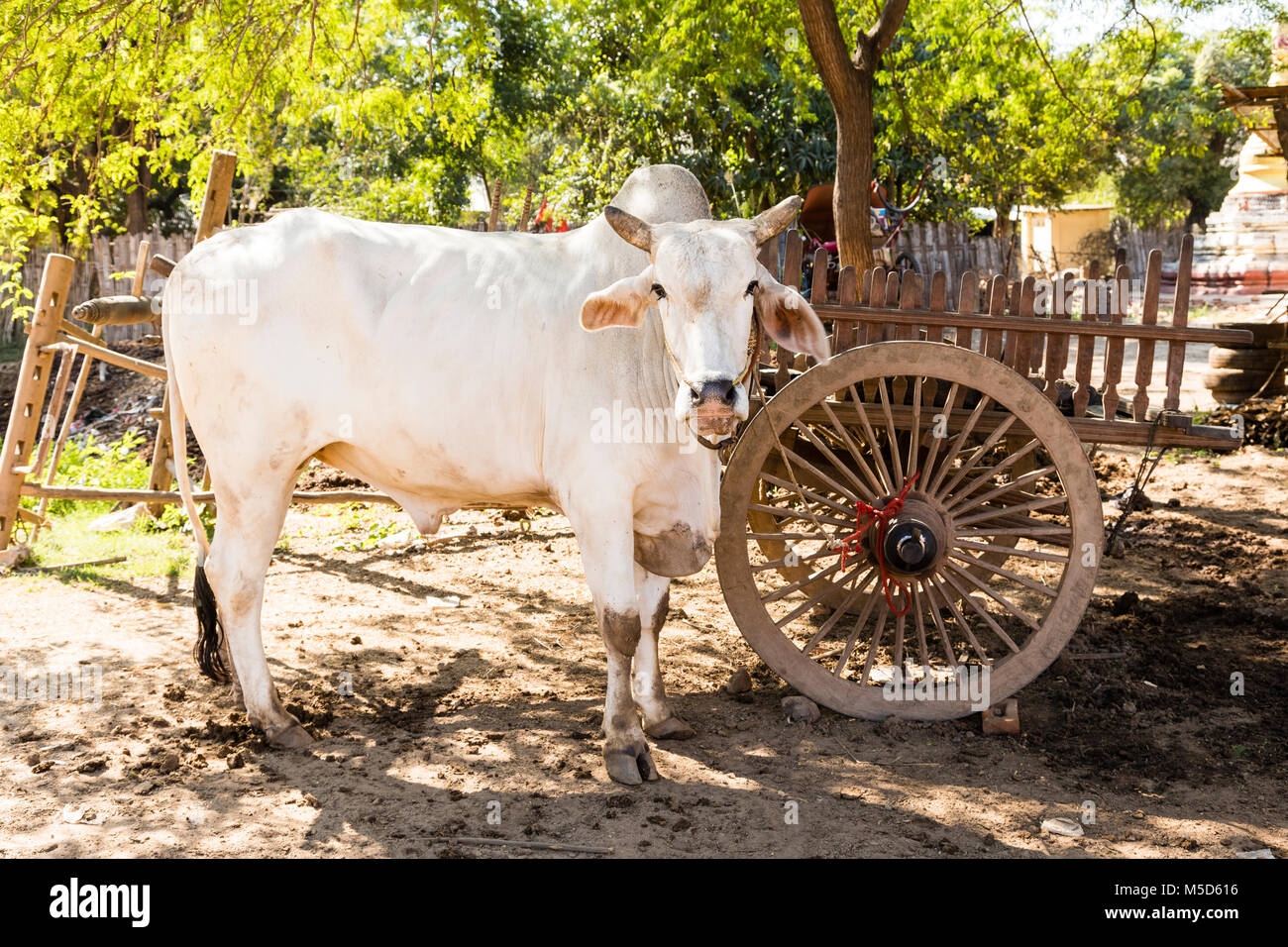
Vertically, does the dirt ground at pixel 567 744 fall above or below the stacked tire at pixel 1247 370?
below

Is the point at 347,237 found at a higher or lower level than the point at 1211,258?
lower

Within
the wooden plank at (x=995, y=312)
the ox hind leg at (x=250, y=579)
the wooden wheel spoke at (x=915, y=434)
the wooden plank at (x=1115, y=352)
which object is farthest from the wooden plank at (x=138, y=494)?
the wooden plank at (x=1115, y=352)

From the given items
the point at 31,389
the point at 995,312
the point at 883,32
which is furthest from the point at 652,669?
the point at 31,389

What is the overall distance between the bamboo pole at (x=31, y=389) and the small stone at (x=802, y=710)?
15.7 feet

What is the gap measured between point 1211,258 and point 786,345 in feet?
47.6

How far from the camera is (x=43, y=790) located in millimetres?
3875

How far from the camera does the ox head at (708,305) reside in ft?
11.2

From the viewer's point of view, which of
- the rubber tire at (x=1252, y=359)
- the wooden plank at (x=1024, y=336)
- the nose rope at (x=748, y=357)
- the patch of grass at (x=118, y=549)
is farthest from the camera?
the rubber tire at (x=1252, y=359)

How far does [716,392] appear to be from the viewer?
11.0ft

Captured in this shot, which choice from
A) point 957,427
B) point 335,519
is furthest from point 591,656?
point 335,519

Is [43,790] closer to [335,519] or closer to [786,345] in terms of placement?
[786,345]

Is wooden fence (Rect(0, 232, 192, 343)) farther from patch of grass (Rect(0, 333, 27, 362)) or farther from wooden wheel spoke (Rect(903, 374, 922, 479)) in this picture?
wooden wheel spoke (Rect(903, 374, 922, 479))

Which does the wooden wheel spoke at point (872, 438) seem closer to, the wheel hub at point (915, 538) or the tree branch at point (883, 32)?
the wheel hub at point (915, 538)

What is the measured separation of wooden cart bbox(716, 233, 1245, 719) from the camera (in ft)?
14.3
